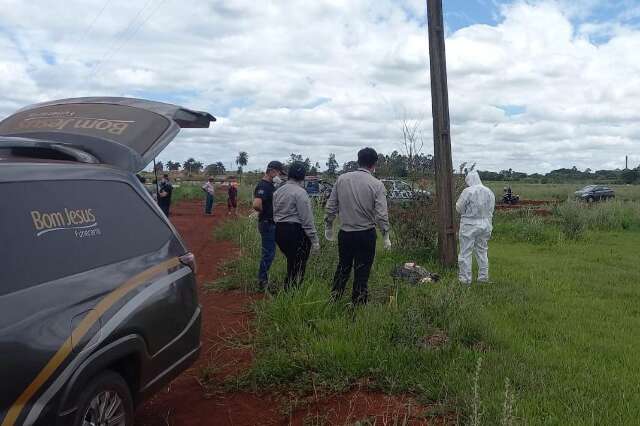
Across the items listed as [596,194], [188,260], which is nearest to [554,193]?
[596,194]

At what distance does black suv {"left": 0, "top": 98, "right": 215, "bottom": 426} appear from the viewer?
243 centimetres

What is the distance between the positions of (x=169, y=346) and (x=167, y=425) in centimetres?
64

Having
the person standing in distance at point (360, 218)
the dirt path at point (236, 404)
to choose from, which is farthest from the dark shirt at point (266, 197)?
the dirt path at point (236, 404)

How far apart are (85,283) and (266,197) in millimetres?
4668

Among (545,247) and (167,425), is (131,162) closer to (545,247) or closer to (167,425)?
(167,425)

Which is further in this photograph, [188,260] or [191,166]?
[191,166]

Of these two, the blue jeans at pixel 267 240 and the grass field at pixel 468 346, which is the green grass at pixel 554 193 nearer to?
the grass field at pixel 468 346

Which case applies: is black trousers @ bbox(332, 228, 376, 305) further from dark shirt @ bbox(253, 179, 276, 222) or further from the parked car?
the parked car

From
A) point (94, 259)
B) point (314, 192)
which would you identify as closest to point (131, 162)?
point (94, 259)

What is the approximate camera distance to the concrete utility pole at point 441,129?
9094 mm

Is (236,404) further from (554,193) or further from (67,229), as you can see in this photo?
(554,193)

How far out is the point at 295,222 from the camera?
672cm

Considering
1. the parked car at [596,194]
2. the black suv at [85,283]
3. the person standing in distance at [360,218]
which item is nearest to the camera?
the black suv at [85,283]

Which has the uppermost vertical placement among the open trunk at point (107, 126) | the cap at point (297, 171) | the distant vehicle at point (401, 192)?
the open trunk at point (107, 126)
